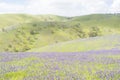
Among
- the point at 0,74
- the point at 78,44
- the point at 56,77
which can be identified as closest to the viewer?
the point at 56,77

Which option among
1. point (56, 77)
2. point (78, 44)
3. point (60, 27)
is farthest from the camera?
point (60, 27)

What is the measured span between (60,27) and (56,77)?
145m

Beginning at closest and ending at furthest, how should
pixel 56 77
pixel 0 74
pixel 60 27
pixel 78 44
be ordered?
1. pixel 56 77
2. pixel 0 74
3. pixel 78 44
4. pixel 60 27

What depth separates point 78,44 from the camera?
43844 millimetres

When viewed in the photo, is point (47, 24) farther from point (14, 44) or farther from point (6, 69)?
point (6, 69)

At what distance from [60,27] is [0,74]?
144 metres

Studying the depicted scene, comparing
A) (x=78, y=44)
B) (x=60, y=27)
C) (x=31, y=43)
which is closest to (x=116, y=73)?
(x=78, y=44)

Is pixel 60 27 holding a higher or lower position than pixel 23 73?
lower

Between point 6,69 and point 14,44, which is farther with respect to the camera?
point 14,44

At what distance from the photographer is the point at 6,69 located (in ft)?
35.5

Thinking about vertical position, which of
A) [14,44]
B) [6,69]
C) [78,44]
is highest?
[6,69]

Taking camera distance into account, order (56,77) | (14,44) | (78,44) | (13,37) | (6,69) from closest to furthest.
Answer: (56,77), (6,69), (78,44), (14,44), (13,37)

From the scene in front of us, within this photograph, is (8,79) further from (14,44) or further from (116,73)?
(14,44)

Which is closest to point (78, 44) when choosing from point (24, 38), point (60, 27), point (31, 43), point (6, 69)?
point (6, 69)
